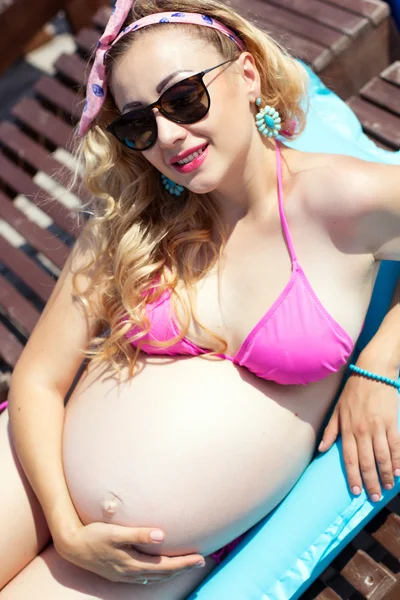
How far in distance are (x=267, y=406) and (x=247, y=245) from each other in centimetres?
42

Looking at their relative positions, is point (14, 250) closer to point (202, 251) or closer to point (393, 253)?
point (202, 251)

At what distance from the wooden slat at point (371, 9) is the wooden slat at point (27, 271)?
172cm

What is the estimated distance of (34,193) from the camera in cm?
305

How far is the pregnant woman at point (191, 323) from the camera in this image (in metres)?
1.56

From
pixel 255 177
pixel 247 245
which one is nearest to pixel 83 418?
pixel 247 245

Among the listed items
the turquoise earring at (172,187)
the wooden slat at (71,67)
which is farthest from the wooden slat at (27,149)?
the turquoise earring at (172,187)

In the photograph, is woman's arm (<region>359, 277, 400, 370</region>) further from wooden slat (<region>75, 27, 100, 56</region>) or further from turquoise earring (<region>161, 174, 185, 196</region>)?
wooden slat (<region>75, 27, 100, 56</region>)

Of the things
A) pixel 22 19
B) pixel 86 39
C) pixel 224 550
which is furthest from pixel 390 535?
pixel 22 19

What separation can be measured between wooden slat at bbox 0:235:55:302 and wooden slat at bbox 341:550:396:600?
4.90 feet

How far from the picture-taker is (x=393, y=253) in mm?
1641

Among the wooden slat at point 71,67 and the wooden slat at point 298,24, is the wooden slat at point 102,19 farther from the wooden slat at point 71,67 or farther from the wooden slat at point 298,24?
the wooden slat at point 298,24

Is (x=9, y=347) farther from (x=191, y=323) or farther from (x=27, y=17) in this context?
(x=27, y=17)

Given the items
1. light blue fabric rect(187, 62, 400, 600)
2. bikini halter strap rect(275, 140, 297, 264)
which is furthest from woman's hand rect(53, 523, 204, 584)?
bikini halter strap rect(275, 140, 297, 264)

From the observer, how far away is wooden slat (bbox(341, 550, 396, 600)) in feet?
5.98
